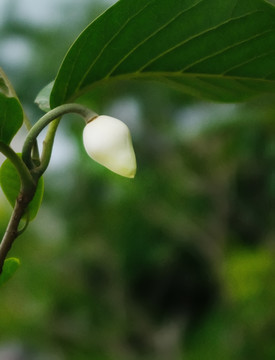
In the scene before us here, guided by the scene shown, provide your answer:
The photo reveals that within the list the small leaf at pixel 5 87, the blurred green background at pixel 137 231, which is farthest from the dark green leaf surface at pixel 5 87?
the blurred green background at pixel 137 231

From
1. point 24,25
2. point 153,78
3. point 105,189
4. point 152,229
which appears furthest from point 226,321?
point 153,78

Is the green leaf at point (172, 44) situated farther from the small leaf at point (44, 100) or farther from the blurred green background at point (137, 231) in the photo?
the blurred green background at point (137, 231)


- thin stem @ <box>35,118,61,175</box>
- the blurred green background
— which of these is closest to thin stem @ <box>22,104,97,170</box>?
thin stem @ <box>35,118,61,175</box>

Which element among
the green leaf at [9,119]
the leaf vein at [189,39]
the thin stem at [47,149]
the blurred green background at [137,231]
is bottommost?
the blurred green background at [137,231]

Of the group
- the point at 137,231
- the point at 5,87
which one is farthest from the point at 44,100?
the point at 137,231

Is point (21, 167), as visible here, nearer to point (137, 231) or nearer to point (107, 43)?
point (107, 43)
